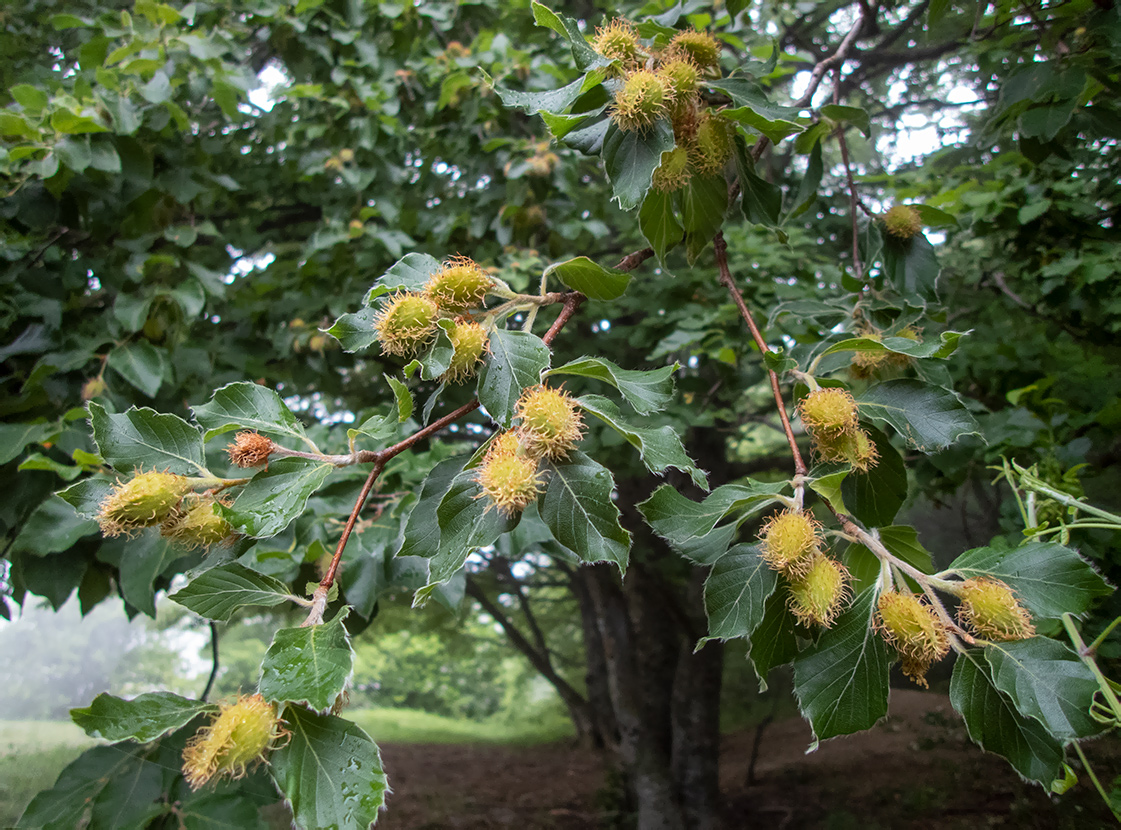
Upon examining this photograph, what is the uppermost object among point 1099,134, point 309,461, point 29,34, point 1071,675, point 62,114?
point 29,34

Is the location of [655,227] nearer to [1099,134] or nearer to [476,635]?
[1099,134]

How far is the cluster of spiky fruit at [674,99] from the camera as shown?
2.64 feet

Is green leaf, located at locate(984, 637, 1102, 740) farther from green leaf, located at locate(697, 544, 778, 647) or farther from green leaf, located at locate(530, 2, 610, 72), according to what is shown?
green leaf, located at locate(530, 2, 610, 72)

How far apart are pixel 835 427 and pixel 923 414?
136 millimetres

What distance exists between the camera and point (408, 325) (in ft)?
2.34

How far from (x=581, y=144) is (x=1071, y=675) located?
2.70 feet

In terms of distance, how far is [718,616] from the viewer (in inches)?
28.5

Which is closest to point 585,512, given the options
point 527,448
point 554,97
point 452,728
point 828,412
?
point 527,448

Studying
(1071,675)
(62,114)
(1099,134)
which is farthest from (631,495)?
(1071,675)

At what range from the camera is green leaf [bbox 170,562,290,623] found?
722 millimetres

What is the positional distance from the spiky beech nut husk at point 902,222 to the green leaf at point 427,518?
0.95m

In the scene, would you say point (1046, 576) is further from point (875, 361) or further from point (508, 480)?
point (508, 480)

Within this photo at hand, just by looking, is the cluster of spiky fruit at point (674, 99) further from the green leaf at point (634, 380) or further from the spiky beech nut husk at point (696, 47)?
the green leaf at point (634, 380)

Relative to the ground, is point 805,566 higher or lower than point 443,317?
lower
